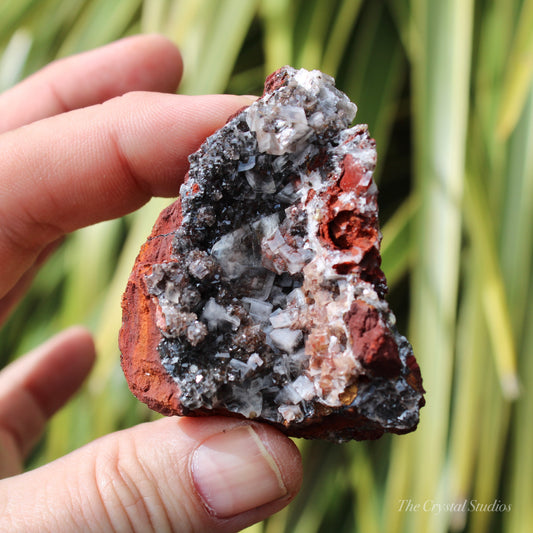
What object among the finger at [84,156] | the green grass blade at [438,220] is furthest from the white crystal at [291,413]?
the finger at [84,156]

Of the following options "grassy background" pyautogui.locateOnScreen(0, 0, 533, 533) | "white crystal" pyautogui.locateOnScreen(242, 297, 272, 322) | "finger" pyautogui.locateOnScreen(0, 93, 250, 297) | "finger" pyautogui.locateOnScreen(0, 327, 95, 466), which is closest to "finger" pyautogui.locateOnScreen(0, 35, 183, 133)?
"grassy background" pyautogui.locateOnScreen(0, 0, 533, 533)

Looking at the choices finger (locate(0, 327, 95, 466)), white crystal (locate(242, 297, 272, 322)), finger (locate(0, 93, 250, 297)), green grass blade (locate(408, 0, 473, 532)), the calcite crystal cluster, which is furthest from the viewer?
finger (locate(0, 327, 95, 466))

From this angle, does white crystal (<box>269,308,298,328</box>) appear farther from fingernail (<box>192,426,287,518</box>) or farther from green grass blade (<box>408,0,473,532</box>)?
green grass blade (<box>408,0,473,532</box>)

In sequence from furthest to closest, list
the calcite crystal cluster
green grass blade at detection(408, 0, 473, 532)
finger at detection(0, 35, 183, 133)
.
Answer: finger at detection(0, 35, 183, 133) < green grass blade at detection(408, 0, 473, 532) < the calcite crystal cluster

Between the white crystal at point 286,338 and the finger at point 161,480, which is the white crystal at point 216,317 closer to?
the white crystal at point 286,338

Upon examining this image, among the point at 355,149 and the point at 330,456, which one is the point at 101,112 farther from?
the point at 330,456

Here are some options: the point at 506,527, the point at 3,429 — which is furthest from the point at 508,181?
the point at 3,429

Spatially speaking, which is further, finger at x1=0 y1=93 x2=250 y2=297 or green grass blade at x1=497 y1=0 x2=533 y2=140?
green grass blade at x1=497 y1=0 x2=533 y2=140

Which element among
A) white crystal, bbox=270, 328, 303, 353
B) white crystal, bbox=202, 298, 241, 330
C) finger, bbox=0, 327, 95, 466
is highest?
white crystal, bbox=202, 298, 241, 330
